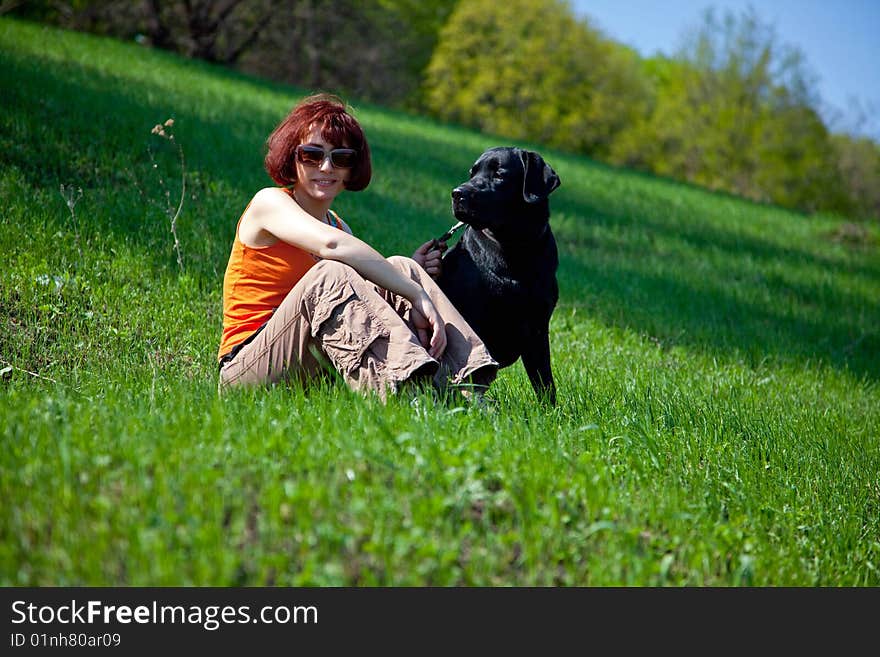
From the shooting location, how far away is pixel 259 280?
3.99m

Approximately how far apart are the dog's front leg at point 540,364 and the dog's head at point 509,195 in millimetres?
596

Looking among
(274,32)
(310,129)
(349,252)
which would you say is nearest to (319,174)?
(310,129)

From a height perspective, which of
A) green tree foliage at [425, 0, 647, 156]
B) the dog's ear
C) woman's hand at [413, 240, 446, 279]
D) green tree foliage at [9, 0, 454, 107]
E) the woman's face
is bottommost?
woman's hand at [413, 240, 446, 279]

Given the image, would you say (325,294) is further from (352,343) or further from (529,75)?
(529,75)

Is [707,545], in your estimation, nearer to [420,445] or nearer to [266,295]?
[420,445]

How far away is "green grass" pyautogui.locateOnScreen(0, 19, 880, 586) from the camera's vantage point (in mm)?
2471

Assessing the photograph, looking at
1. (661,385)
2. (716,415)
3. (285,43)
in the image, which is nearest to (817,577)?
(716,415)

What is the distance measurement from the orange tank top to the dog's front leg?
1259mm

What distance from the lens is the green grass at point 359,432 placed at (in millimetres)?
2471

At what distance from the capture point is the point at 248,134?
10688 mm

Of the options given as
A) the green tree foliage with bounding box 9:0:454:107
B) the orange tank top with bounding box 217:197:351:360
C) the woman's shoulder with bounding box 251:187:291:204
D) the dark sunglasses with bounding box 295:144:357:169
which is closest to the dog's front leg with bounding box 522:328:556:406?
the orange tank top with bounding box 217:197:351:360

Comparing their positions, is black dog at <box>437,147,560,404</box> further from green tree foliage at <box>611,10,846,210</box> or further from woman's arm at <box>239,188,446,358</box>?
green tree foliage at <box>611,10,846,210</box>

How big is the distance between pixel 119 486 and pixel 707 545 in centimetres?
208

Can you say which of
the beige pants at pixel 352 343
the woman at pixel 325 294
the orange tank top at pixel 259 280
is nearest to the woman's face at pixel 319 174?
the woman at pixel 325 294
